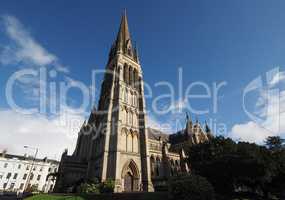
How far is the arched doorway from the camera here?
2930cm

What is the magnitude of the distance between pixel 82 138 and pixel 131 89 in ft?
58.1

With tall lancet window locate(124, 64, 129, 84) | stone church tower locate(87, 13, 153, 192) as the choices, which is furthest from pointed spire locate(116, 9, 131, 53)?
tall lancet window locate(124, 64, 129, 84)

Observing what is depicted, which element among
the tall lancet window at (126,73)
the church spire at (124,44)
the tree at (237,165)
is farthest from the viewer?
the church spire at (124,44)

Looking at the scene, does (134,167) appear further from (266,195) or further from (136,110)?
(266,195)

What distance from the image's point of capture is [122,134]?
32.2 metres

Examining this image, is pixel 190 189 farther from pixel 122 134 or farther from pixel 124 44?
pixel 124 44

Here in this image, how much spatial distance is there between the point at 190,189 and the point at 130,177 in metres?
17.8

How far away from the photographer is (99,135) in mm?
34781

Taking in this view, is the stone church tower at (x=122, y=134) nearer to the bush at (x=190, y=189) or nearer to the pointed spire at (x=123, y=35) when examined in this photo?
the pointed spire at (x=123, y=35)

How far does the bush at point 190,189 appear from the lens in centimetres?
1463

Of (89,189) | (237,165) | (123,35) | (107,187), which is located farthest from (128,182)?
(123,35)

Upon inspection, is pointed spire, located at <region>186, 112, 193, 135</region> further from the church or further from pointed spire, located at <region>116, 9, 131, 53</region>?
pointed spire, located at <region>116, 9, 131, 53</region>

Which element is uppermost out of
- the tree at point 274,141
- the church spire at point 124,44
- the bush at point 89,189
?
the church spire at point 124,44

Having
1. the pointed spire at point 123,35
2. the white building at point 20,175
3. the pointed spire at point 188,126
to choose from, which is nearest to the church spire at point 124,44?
the pointed spire at point 123,35
